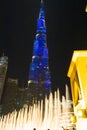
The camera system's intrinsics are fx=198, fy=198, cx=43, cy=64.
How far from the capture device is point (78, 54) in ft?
30.8

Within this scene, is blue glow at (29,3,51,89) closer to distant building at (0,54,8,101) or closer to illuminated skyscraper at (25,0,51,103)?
illuminated skyscraper at (25,0,51,103)

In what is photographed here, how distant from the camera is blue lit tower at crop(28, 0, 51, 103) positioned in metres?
57.1

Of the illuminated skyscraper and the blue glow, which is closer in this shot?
the illuminated skyscraper

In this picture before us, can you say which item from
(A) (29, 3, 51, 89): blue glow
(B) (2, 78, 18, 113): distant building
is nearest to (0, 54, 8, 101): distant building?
(B) (2, 78, 18, 113): distant building

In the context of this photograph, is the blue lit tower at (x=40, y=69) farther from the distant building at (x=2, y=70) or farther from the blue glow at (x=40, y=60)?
the distant building at (x=2, y=70)

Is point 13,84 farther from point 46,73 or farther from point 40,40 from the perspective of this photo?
point 40,40

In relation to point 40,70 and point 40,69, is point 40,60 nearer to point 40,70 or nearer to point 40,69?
point 40,69

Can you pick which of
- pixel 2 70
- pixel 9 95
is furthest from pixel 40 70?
pixel 9 95

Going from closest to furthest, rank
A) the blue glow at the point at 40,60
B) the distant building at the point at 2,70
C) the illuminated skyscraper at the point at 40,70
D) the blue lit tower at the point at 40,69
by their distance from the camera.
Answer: the illuminated skyscraper at the point at 40,70 < the blue lit tower at the point at 40,69 < the distant building at the point at 2,70 < the blue glow at the point at 40,60

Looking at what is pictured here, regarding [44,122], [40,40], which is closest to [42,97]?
[40,40]

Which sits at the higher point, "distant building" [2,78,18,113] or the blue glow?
the blue glow

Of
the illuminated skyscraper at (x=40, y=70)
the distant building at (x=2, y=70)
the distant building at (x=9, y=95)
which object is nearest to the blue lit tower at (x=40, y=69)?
the illuminated skyscraper at (x=40, y=70)

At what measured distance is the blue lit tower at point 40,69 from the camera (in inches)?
2247

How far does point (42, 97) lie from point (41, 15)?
35356mm
